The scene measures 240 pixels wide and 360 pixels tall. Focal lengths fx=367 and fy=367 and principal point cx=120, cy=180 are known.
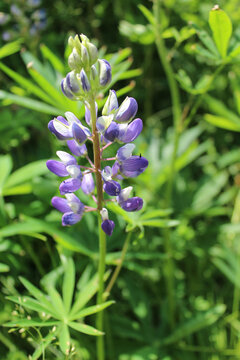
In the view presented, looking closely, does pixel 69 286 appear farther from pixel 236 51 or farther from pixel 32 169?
pixel 236 51

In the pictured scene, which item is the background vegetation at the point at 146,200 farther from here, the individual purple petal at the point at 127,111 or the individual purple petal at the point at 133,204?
the individual purple petal at the point at 127,111

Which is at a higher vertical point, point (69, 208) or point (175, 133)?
point (69, 208)

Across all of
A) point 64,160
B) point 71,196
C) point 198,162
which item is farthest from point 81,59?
point 198,162

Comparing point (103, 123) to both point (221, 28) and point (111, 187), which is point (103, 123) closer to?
point (111, 187)

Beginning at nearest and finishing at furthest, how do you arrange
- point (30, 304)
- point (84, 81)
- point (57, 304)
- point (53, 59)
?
point (84, 81) < point (30, 304) < point (57, 304) < point (53, 59)

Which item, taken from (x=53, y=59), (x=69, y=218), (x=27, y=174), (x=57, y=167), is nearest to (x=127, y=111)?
(x=57, y=167)

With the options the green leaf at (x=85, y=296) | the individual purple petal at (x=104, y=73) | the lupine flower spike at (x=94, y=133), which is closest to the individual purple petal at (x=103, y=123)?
the lupine flower spike at (x=94, y=133)

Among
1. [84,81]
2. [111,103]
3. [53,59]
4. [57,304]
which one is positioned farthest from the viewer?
[53,59]
